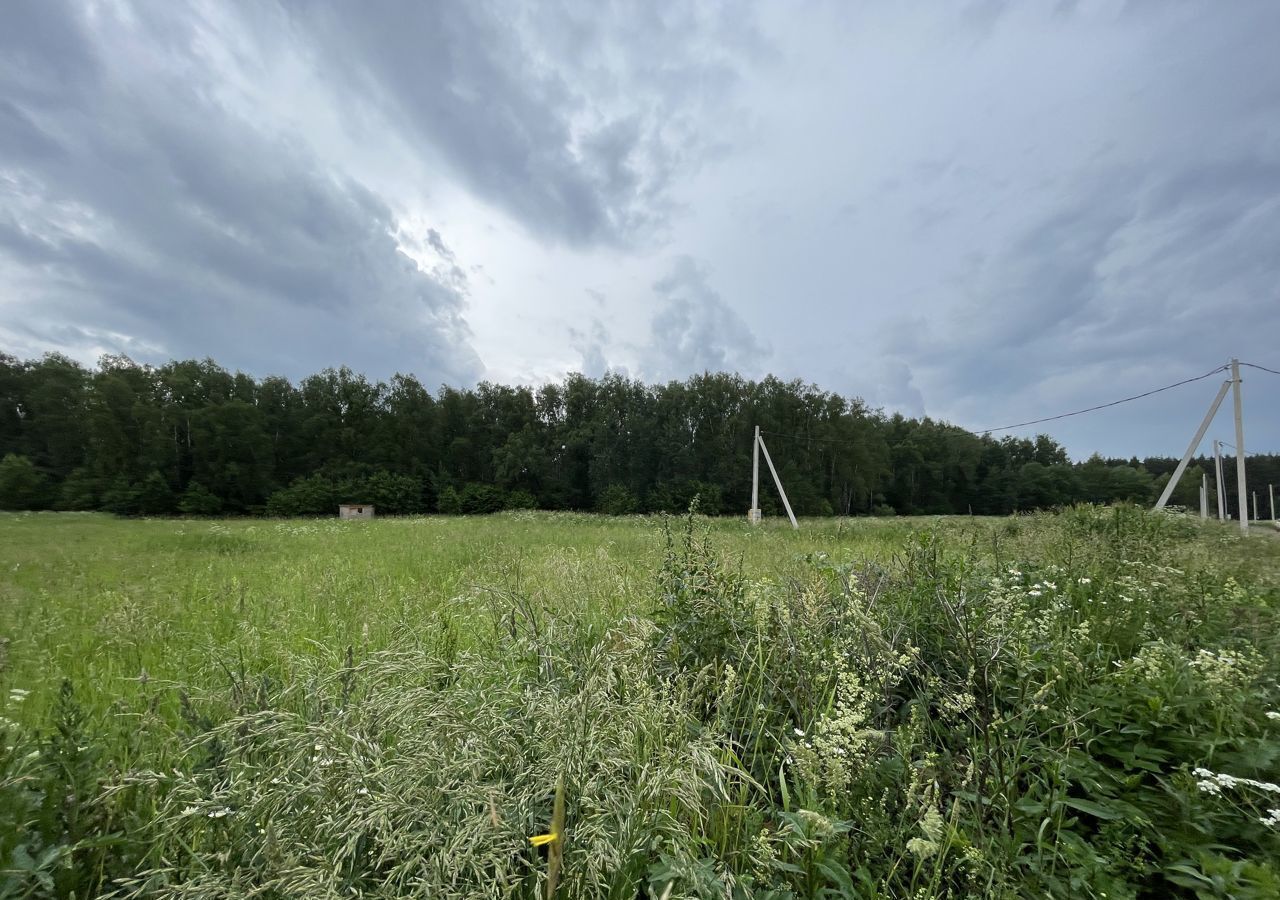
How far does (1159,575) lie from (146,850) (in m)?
6.08

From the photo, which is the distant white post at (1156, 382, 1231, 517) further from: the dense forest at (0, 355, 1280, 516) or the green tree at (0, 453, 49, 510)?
the green tree at (0, 453, 49, 510)

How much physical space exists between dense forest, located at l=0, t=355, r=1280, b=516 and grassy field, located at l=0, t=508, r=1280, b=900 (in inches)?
1307

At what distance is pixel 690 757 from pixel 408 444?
2020 inches

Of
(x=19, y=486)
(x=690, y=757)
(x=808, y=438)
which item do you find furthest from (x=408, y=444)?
(x=690, y=757)

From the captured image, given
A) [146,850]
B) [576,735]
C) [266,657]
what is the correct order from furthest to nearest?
1. [266,657]
2. [146,850]
3. [576,735]

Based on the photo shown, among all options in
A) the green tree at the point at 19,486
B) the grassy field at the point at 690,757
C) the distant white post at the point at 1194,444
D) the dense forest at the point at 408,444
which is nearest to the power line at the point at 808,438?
the dense forest at the point at 408,444

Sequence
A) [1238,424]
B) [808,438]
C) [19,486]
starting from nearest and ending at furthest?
1. [1238,424]
2. [19,486]
3. [808,438]

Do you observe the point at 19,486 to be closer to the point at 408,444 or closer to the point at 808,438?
the point at 408,444

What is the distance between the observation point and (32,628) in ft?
13.5

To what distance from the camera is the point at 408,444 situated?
47500 mm

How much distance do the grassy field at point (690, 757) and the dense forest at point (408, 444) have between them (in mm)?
33210

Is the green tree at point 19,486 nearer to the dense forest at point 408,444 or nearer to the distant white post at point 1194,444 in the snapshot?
the dense forest at point 408,444

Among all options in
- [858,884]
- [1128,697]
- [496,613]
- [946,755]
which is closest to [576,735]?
[858,884]

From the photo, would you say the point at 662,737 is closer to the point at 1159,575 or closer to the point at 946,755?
the point at 946,755
